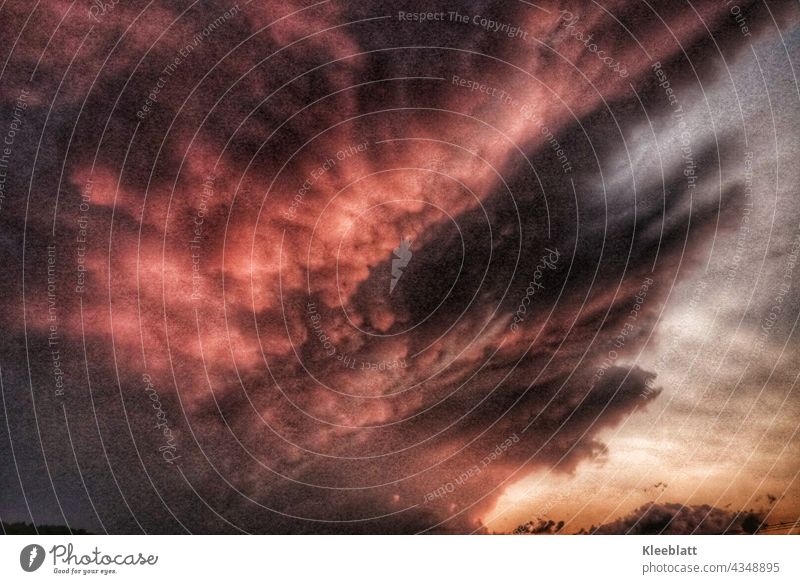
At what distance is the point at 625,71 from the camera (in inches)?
237

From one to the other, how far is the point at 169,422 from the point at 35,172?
2.77 meters

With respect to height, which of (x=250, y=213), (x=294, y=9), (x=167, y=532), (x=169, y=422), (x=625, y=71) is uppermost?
(x=294, y=9)

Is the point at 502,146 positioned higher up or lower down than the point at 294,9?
lower down

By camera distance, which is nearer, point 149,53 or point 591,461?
point 149,53

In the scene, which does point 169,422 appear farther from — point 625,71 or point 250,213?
point 625,71

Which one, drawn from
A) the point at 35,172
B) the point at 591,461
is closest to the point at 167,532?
the point at 35,172

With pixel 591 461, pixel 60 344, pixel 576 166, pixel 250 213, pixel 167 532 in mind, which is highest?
pixel 576 166

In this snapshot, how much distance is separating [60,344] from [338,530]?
10.9ft
